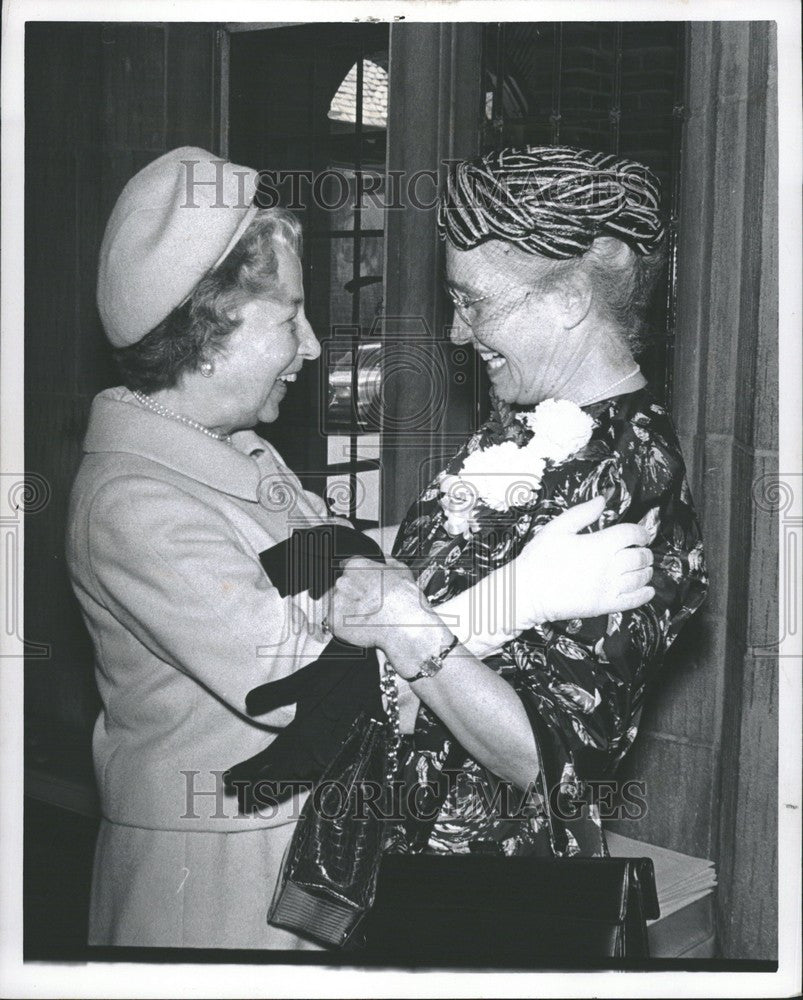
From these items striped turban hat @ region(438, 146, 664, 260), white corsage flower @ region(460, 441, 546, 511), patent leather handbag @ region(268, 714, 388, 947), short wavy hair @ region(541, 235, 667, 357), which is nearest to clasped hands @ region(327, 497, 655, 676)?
white corsage flower @ region(460, 441, 546, 511)

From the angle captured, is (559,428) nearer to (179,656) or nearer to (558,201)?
(558,201)

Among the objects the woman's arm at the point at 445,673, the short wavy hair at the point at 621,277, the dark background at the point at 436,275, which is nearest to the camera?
the woman's arm at the point at 445,673

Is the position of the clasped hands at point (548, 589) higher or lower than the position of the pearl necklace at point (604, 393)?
lower

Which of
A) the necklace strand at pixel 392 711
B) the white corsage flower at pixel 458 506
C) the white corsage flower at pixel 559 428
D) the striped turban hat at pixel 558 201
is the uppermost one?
the striped turban hat at pixel 558 201

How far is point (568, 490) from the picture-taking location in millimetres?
1902

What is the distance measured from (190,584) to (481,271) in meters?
0.76

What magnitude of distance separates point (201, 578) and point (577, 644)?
25.8 inches

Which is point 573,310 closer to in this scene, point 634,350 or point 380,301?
point 634,350

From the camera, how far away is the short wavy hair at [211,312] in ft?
6.25

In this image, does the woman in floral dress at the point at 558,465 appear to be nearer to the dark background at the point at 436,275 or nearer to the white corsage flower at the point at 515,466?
the white corsage flower at the point at 515,466

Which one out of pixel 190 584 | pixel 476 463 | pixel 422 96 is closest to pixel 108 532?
pixel 190 584

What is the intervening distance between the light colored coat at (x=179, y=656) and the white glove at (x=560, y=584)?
10.8 inches

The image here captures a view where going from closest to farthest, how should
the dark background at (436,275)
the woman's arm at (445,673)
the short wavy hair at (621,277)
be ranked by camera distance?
the woman's arm at (445,673) < the short wavy hair at (621,277) < the dark background at (436,275)

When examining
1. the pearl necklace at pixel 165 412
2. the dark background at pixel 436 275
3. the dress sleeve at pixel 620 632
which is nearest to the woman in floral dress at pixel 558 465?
the dress sleeve at pixel 620 632
